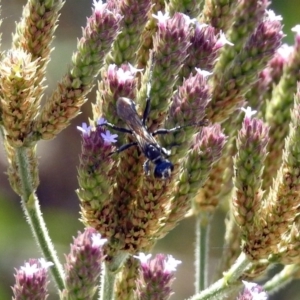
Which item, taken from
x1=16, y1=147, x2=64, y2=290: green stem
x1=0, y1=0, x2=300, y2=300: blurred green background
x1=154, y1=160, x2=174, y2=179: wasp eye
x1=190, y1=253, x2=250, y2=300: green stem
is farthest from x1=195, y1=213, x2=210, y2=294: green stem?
x1=0, y1=0, x2=300, y2=300: blurred green background

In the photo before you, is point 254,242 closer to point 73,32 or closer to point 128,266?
point 128,266

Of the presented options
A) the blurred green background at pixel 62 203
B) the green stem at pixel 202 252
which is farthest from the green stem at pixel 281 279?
the blurred green background at pixel 62 203

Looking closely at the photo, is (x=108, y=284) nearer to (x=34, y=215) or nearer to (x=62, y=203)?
(x=34, y=215)

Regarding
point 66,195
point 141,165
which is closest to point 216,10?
point 141,165

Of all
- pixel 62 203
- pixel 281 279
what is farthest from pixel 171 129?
pixel 62 203

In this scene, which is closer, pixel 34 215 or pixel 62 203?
pixel 34 215

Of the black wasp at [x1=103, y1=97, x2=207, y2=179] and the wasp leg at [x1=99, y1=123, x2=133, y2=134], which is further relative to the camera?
the wasp leg at [x1=99, y1=123, x2=133, y2=134]

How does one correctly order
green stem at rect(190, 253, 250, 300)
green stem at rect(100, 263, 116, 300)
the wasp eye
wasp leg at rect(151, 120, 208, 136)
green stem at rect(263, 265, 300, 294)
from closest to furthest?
the wasp eye → wasp leg at rect(151, 120, 208, 136) → green stem at rect(100, 263, 116, 300) → green stem at rect(190, 253, 250, 300) → green stem at rect(263, 265, 300, 294)

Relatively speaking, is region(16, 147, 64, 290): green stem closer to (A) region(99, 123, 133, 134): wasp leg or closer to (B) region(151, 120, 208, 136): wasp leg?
(A) region(99, 123, 133, 134): wasp leg

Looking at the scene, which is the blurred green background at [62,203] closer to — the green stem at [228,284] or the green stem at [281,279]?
the green stem at [281,279]
